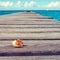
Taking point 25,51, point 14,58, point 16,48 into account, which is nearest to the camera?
point 14,58

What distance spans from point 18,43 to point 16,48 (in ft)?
0.51

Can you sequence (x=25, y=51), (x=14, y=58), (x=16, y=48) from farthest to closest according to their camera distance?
1. (x=16, y=48)
2. (x=25, y=51)
3. (x=14, y=58)

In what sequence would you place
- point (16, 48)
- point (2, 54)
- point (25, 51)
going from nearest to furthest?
point (2, 54) → point (25, 51) → point (16, 48)

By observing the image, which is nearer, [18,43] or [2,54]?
[2,54]

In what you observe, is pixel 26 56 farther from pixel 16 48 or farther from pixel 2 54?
pixel 16 48

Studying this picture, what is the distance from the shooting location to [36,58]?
14.4ft

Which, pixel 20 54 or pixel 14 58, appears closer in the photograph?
pixel 14 58

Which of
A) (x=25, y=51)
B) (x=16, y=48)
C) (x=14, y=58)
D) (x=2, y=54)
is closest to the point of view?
(x=14, y=58)

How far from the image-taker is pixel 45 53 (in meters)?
4.92

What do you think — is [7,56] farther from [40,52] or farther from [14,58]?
[40,52]

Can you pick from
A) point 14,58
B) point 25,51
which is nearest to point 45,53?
point 25,51

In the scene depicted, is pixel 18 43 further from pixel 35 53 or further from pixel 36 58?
pixel 36 58

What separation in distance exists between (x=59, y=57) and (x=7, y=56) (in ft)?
3.25

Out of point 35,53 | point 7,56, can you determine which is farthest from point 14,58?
point 35,53
